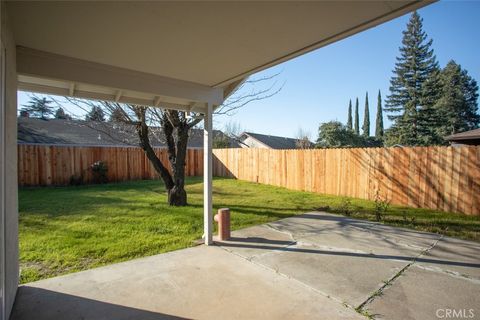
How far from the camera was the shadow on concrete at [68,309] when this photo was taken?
241 cm

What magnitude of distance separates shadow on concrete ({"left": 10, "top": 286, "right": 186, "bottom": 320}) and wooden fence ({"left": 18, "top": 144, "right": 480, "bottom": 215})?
790 centimetres

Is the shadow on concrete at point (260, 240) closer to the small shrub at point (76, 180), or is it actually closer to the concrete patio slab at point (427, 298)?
the concrete patio slab at point (427, 298)

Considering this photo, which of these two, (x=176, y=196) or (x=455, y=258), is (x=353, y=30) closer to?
(x=455, y=258)

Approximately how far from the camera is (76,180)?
11930 millimetres

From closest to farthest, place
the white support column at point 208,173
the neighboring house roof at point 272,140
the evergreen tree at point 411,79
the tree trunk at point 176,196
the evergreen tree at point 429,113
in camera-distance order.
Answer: the white support column at point 208,173, the tree trunk at point 176,196, the evergreen tree at point 429,113, the evergreen tree at point 411,79, the neighboring house roof at point 272,140

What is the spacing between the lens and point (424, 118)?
23000 mm

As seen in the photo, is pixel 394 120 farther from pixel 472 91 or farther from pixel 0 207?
pixel 0 207

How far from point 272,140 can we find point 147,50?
25.8m

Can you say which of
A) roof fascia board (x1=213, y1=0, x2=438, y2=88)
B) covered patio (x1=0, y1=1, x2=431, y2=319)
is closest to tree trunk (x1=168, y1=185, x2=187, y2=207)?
covered patio (x1=0, y1=1, x2=431, y2=319)

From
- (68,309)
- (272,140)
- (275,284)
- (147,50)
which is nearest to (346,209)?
(275,284)

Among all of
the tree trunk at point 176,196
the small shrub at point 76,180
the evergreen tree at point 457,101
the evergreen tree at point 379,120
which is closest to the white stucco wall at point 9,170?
the tree trunk at point 176,196

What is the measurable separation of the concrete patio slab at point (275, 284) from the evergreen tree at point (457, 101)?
84.0ft

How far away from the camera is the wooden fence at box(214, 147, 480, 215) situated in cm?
671

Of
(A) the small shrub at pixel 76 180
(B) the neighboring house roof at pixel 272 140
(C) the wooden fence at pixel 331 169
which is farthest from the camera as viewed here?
(B) the neighboring house roof at pixel 272 140
